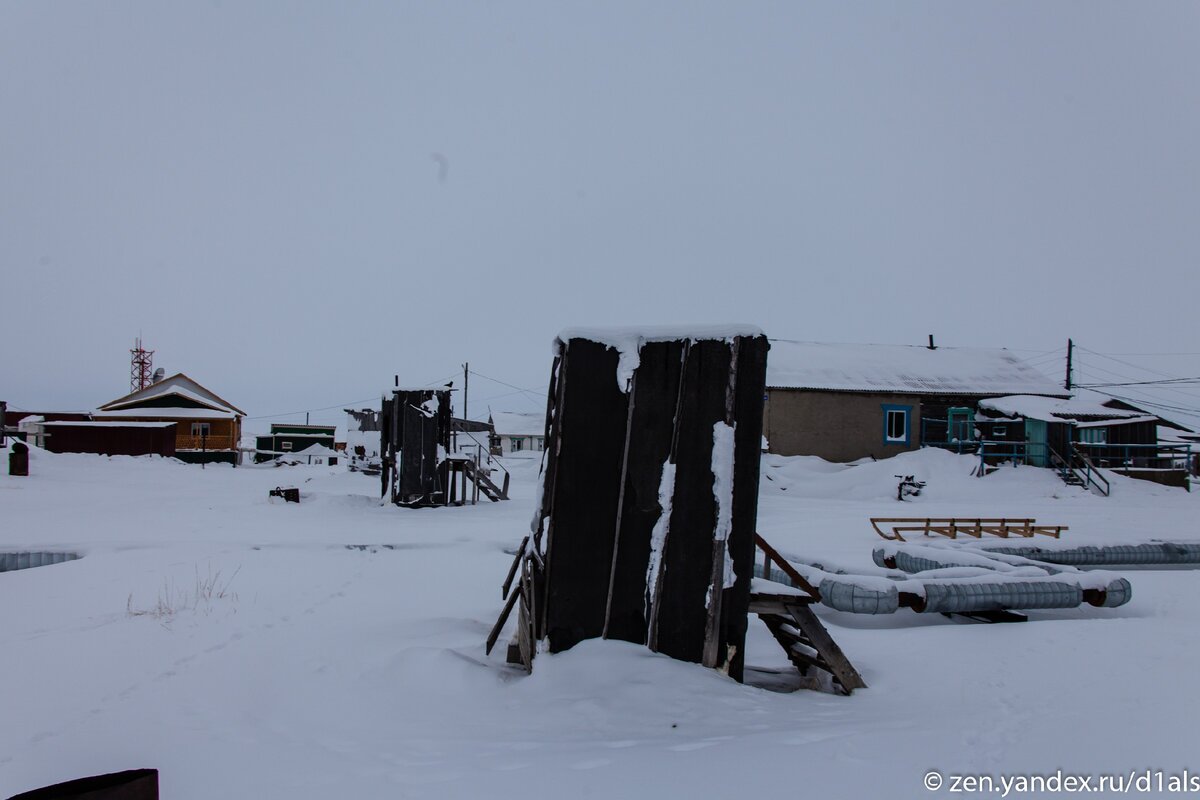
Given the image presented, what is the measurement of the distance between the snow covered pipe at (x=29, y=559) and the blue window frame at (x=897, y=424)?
25.0 metres

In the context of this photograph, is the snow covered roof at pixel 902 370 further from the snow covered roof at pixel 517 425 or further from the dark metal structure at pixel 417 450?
the snow covered roof at pixel 517 425

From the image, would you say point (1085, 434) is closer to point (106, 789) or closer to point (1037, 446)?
point (1037, 446)

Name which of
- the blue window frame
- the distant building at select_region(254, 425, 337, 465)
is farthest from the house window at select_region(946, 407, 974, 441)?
the distant building at select_region(254, 425, 337, 465)

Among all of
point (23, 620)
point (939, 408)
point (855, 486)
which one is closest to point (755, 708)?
point (23, 620)

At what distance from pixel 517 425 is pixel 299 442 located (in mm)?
21710

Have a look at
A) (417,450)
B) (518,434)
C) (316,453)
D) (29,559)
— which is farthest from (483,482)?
(518,434)

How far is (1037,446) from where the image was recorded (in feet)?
78.9

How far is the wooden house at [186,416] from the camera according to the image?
38375 mm

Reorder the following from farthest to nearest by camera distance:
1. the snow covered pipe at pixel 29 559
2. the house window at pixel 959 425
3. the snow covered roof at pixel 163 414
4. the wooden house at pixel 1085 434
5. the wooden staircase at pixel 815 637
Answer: the snow covered roof at pixel 163 414
the house window at pixel 959 425
the wooden house at pixel 1085 434
the snow covered pipe at pixel 29 559
the wooden staircase at pixel 815 637

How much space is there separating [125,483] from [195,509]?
7.90 metres

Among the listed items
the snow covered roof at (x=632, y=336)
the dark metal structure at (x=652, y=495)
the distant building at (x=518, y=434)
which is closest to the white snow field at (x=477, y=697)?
the dark metal structure at (x=652, y=495)

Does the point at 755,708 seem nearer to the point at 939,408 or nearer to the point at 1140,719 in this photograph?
the point at 1140,719

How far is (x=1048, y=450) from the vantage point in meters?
23.5

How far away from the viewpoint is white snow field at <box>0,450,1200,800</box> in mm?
3420
